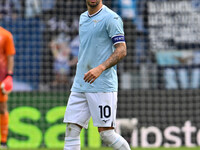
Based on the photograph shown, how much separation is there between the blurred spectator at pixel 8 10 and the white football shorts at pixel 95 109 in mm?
5646

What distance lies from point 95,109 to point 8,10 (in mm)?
5922

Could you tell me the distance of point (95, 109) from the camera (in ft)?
13.1

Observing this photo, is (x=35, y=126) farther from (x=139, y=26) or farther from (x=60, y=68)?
(x=139, y=26)

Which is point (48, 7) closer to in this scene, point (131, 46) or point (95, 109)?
point (131, 46)

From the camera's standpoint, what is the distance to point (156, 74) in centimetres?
895

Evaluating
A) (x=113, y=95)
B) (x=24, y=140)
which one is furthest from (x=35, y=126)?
(x=113, y=95)

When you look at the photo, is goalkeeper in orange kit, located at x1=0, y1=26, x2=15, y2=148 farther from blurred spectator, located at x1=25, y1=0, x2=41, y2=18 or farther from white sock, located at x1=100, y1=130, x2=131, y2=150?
white sock, located at x1=100, y1=130, x2=131, y2=150

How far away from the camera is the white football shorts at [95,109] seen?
397 centimetres

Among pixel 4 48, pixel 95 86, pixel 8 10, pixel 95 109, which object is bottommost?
pixel 95 109

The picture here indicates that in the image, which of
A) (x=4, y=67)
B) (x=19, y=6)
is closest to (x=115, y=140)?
(x=4, y=67)

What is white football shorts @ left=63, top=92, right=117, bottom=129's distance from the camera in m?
3.97

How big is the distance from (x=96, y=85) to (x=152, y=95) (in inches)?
163

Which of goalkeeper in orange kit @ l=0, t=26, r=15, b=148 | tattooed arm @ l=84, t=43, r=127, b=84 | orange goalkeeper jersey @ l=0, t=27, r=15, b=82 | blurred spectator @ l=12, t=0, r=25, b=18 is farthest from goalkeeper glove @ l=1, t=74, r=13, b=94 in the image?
blurred spectator @ l=12, t=0, r=25, b=18

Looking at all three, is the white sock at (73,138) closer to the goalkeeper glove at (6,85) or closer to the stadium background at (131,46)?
the goalkeeper glove at (6,85)
